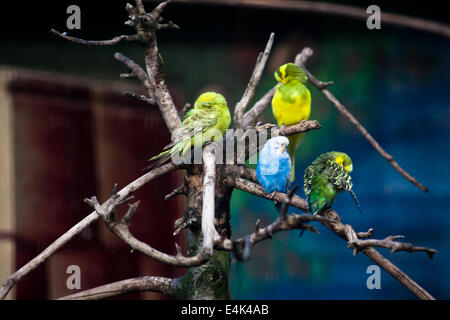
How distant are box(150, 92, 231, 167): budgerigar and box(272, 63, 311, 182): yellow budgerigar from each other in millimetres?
266

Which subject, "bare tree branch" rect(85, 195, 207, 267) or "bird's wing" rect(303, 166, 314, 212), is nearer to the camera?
"bare tree branch" rect(85, 195, 207, 267)

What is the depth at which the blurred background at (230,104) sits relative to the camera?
8.27 ft

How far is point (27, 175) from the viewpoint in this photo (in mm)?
2521

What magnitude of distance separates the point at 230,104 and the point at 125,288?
3.82ft

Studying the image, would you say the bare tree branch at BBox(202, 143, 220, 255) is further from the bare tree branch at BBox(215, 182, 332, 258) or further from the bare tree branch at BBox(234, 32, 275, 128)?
the bare tree branch at BBox(234, 32, 275, 128)

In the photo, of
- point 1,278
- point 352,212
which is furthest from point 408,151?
point 1,278

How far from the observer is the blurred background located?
2.52 m

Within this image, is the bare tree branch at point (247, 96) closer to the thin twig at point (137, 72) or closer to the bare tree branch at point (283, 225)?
the thin twig at point (137, 72)

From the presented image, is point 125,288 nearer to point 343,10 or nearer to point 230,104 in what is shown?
point 230,104

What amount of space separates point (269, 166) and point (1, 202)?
1.35 metres

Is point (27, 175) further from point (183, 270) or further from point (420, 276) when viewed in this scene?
point (420, 276)

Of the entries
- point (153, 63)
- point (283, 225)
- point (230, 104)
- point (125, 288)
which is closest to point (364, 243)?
point (283, 225)

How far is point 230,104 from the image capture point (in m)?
2.69

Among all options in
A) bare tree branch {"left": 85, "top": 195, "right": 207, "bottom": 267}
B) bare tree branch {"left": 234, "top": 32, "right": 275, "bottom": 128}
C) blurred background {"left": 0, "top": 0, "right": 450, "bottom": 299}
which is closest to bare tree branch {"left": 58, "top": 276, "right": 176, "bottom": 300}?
bare tree branch {"left": 85, "top": 195, "right": 207, "bottom": 267}
